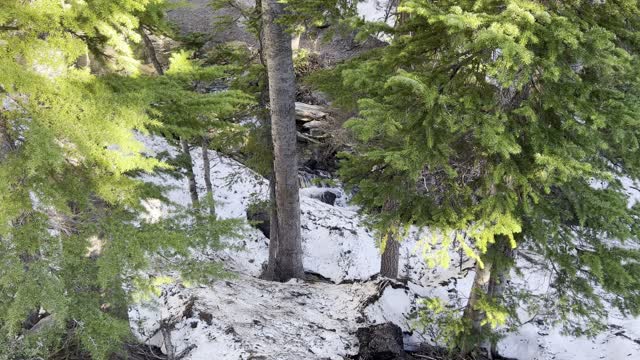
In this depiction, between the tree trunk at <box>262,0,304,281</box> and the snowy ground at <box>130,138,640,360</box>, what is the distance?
767 millimetres

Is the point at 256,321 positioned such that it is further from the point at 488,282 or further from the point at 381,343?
the point at 488,282

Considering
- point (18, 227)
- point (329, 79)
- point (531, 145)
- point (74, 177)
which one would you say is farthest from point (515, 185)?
point (18, 227)

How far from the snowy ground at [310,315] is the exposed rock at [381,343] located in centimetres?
18

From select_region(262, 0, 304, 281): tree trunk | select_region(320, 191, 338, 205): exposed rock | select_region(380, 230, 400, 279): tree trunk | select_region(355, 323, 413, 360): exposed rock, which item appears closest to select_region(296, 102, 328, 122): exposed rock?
select_region(320, 191, 338, 205): exposed rock

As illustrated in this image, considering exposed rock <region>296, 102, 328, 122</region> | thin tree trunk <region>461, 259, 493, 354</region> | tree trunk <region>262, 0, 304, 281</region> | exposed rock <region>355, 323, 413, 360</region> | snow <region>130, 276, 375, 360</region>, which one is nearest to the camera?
thin tree trunk <region>461, 259, 493, 354</region>

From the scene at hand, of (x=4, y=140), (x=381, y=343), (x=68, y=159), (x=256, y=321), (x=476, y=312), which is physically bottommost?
(x=381, y=343)

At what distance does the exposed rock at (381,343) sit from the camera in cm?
741

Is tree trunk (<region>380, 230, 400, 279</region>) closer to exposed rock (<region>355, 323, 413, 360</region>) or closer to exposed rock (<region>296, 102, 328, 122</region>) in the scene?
exposed rock (<region>355, 323, 413, 360</region>)

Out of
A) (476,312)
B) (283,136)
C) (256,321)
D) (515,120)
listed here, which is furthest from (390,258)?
(515,120)

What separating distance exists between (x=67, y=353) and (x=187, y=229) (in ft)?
6.74

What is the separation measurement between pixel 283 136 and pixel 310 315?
11.9ft

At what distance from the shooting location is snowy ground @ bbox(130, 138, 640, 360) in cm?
693

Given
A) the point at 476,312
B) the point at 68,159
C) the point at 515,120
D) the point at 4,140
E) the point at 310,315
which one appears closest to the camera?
the point at 4,140

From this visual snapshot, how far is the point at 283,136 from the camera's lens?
366 inches
